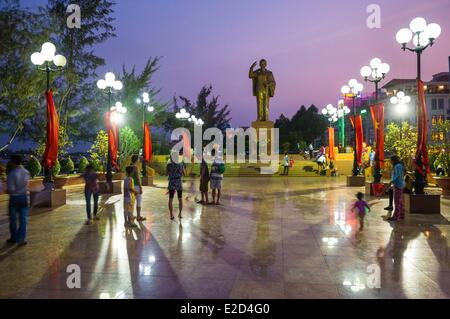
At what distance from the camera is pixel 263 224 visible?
27.2ft

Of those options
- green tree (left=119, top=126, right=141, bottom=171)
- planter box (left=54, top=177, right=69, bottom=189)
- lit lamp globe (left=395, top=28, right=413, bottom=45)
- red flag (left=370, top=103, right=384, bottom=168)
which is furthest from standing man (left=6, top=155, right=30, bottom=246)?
green tree (left=119, top=126, right=141, bottom=171)

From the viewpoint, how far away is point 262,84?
1034 inches

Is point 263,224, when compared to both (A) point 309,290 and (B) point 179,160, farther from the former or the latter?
(A) point 309,290

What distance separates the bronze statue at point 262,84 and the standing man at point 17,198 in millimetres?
21318

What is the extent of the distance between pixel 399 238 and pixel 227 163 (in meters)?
20.7

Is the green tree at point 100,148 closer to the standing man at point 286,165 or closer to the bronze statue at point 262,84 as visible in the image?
the bronze statue at point 262,84

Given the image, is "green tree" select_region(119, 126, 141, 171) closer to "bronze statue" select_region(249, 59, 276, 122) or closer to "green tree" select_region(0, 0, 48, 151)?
"green tree" select_region(0, 0, 48, 151)

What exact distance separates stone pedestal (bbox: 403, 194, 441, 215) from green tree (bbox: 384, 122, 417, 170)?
35.8 feet

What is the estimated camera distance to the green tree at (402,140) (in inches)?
826

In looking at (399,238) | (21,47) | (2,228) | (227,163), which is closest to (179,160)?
(2,228)

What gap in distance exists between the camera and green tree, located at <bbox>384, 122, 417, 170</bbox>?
21.0m

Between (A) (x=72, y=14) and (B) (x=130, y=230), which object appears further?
(A) (x=72, y=14)

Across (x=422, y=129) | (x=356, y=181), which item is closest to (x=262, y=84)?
(x=356, y=181)

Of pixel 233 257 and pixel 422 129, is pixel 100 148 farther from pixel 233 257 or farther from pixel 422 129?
pixel 233 257
